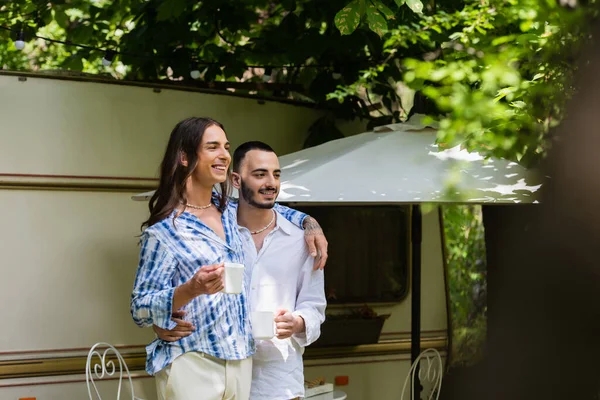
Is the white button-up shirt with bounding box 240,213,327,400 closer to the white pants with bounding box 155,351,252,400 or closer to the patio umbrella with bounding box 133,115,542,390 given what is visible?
the white pants with bounding box 155,351,252,400

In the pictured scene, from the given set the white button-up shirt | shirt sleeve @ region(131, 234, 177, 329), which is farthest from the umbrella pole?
shirt sleeve @ region(131, 234, 177, 329)

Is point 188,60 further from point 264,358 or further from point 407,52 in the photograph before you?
point 264,358

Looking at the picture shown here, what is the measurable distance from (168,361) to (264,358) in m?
0.43

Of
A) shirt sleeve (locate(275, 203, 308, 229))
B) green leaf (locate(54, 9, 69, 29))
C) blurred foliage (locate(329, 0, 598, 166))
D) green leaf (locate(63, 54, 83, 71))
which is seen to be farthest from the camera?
green leaf (locate(54, 9, 69, 29))

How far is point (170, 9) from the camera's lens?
21.5ft

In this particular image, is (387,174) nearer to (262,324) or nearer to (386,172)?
(386,172)

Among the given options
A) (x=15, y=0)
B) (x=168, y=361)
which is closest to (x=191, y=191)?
(x=168, y=361)

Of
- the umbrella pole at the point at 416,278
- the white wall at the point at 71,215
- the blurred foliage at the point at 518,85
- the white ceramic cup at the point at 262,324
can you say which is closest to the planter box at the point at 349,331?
the umbrella pole at the point at 416,278

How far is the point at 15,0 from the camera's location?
299 inches

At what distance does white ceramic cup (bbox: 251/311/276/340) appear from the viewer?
9.74 ft

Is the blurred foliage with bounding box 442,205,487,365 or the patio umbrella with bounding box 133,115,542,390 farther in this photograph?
the blurred foliage with bounding box 442,205,487,365

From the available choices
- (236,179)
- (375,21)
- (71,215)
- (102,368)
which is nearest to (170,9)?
(71,215)

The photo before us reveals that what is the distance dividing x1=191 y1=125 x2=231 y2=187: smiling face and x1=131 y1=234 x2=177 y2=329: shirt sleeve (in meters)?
0.26

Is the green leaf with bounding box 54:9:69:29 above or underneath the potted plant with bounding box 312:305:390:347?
above
